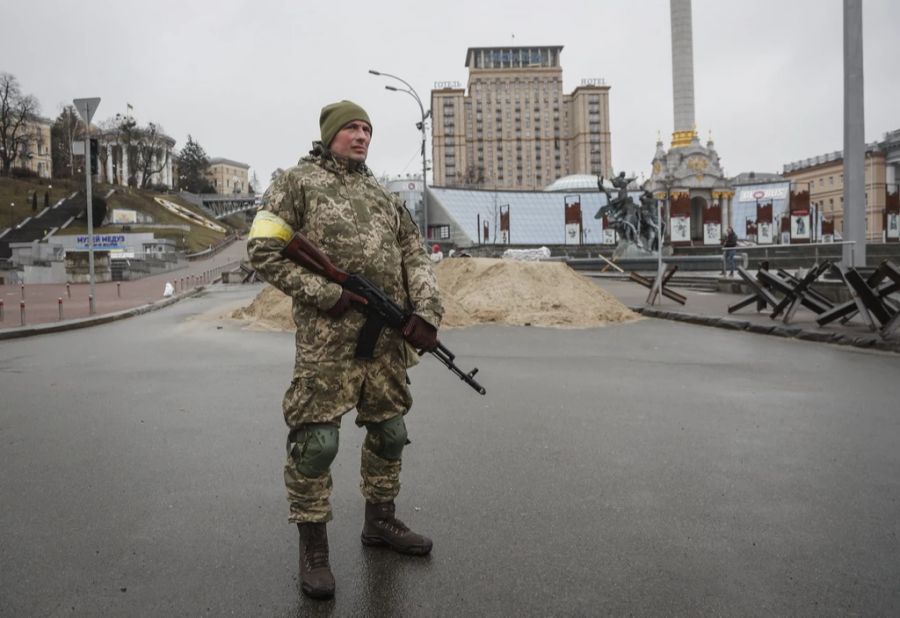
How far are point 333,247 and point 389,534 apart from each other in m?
1.35

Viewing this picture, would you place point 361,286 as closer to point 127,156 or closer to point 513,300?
point 513,300

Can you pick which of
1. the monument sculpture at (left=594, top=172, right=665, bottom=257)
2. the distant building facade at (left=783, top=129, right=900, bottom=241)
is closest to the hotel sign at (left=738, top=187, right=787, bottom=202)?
the distant building facade at (left=783, top=129, right=900, bottom=241)

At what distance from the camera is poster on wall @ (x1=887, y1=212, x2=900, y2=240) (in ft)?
152

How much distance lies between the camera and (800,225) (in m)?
50.1

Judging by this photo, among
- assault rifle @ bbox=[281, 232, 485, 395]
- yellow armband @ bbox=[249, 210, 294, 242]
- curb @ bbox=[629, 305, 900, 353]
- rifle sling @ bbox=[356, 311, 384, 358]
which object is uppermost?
yellow armband @ bbox=[249, 210, 294, 242]

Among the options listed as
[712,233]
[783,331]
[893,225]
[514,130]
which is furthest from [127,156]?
[783,331]

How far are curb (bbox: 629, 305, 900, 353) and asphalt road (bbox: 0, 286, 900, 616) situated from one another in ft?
6.41

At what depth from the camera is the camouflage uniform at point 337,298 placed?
2896mm

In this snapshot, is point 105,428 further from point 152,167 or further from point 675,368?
point 152,167

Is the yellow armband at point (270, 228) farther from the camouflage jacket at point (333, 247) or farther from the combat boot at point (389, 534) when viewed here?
the combat boot at point (389, 534)

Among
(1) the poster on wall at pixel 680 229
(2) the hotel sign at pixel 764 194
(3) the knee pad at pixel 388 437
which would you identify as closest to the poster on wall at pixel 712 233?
(1) the poster on wall at pixel 680 229

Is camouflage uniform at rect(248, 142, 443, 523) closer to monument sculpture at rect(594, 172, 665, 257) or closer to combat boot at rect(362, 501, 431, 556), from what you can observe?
combat boot at rect(362, 501, 431, 556)

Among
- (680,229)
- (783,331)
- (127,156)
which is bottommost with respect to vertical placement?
(783,331)

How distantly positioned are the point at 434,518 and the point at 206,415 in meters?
3.22
